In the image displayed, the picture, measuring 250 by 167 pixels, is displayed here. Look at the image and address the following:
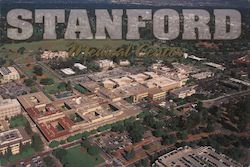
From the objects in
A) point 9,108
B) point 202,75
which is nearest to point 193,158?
point 9,108

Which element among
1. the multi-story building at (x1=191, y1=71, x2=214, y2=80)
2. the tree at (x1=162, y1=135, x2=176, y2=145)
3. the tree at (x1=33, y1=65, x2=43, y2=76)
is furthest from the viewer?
the tree at (x1=33, y1=65, x2=43, y2=76)

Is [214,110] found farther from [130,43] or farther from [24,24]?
[24,24]

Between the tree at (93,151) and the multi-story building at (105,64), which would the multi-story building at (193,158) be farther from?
the multi-story building at (105,64)

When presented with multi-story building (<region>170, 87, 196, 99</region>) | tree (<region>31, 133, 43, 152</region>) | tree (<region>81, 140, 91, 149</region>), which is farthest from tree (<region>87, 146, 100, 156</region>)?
multi-story building (<region>170, 87, 196, 99</region>)

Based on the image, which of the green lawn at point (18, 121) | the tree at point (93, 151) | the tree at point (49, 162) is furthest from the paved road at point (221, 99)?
the green lawn at point (18, 121)

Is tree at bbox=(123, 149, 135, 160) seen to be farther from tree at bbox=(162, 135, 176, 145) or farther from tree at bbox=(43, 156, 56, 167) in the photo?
tree at bbox=(43, 156, 56, 167)
